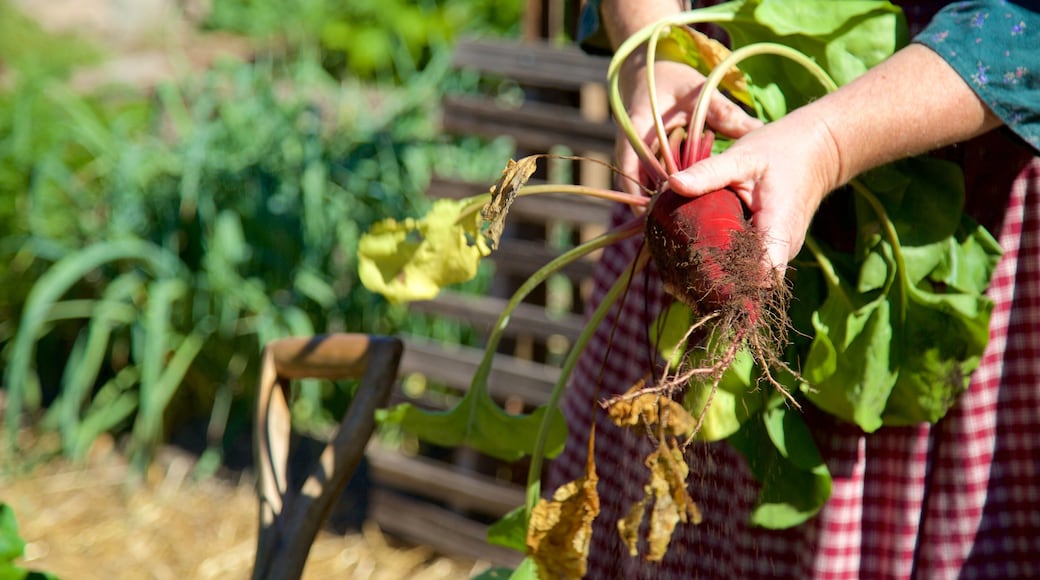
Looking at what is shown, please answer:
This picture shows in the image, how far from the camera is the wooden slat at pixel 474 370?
2.12 m

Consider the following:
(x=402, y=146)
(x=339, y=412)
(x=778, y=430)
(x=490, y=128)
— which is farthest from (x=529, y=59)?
(x=778, y=430)

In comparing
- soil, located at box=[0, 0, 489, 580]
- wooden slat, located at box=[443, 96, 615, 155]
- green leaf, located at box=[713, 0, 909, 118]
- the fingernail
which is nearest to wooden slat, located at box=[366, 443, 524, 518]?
soil, located at box=[0, 0, 489, 580]

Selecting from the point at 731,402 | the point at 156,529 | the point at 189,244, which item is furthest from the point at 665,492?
the point at 189,244

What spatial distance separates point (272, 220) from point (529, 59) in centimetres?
85

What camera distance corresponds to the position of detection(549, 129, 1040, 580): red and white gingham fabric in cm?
92

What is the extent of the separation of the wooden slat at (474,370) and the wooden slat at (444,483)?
192mm

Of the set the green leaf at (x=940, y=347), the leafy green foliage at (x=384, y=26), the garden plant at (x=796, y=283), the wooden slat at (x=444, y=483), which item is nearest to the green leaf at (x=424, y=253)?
the garden plant at (x=796, y=283)

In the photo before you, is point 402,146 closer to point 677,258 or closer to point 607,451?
point 607,451

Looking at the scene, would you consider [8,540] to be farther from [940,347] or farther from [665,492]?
[940,347]

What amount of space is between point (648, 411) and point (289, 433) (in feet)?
1.36

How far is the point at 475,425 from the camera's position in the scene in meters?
0.94

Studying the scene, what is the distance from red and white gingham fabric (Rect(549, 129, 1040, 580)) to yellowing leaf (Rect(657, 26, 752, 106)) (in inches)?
7.4

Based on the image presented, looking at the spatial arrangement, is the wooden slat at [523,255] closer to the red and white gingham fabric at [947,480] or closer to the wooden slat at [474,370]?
the wooden slat at [474,370]

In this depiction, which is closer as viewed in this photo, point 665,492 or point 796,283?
point 665,492
